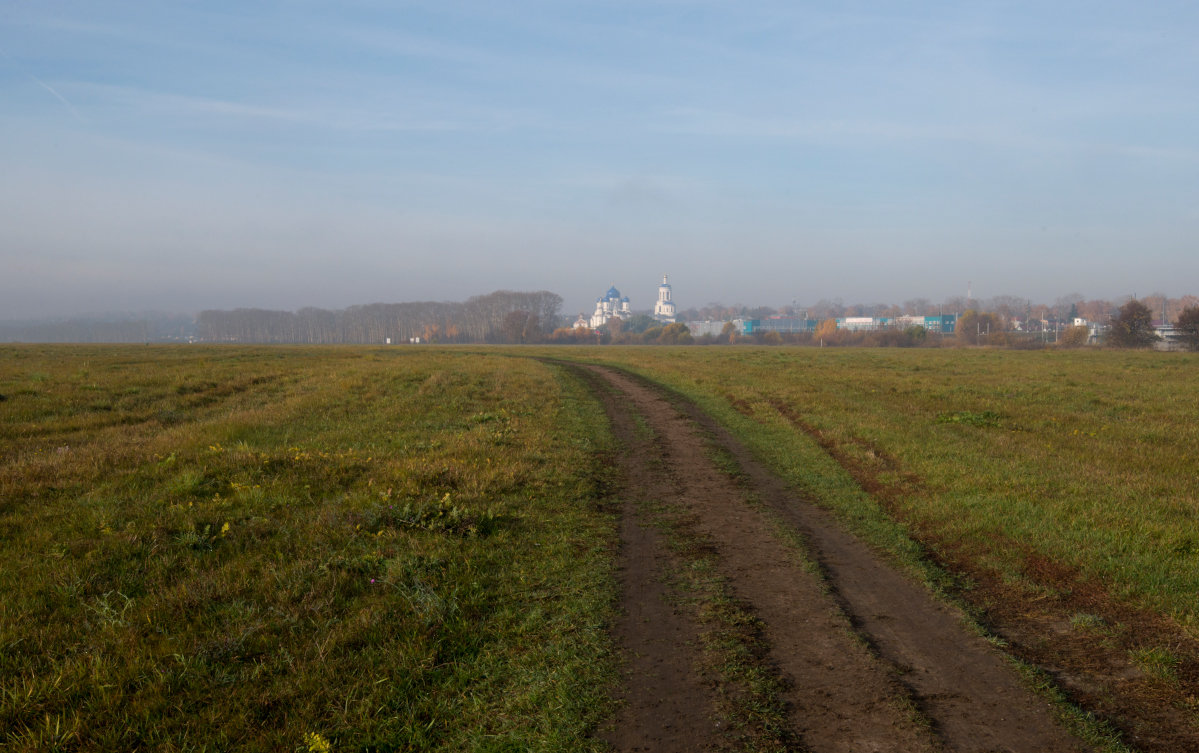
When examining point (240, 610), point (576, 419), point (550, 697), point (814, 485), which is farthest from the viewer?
point (576, 419)

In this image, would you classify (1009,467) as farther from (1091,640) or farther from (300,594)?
(300,594)

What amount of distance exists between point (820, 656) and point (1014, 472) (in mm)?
8095

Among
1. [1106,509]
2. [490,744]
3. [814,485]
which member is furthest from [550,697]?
[1106,509]

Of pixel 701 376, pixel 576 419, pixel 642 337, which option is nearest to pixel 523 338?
pixel 642 337

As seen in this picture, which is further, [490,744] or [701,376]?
[701,376]

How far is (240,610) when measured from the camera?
5.82m

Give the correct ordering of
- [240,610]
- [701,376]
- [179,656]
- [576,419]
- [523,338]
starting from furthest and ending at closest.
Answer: [523,338], [701,376], [576,419], [240,610], [179,656]

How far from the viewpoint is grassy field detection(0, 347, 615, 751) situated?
14.2 ft

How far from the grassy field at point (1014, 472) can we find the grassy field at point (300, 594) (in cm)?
448

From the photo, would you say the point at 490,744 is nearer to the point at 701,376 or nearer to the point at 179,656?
the point at 179,656

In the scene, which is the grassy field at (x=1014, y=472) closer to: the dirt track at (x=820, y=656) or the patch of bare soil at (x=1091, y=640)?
the patch of bare soil at (x=1091, y=640)

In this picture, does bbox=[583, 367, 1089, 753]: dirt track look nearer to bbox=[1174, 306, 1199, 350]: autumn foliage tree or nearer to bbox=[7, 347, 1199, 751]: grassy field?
bbox=[7, 347, 1199, 751]: grassy field

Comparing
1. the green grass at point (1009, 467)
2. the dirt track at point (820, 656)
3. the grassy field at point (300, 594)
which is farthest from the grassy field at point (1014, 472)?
the grassy field at point (300, 594)

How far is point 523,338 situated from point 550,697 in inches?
6225
